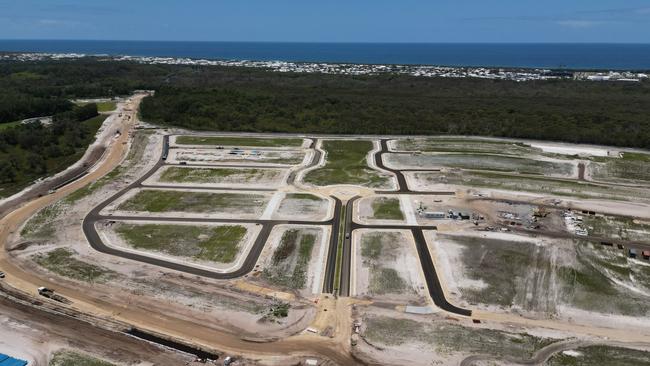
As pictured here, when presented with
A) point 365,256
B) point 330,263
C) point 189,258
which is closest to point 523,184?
point 365,256

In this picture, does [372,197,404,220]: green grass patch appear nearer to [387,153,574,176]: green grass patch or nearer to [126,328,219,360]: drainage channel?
[387,153,574,176]: green grass patch

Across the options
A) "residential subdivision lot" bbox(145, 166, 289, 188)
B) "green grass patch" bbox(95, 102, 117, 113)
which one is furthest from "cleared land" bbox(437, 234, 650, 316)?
"green grass patch" bbox(95, 102, 117, 113)

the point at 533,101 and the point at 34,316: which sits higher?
the point at 533,101

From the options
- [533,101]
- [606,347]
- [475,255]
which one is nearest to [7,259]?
[475,255]

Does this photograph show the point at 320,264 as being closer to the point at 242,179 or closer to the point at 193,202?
the point at 193,202

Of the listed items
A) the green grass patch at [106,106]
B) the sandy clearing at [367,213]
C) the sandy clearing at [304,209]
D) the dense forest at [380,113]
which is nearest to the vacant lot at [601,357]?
the sandy clearing at [367,213]

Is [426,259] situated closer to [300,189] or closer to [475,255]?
[475,255]

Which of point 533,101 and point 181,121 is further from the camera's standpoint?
point 533,101

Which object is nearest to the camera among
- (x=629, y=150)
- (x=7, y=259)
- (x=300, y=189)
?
(x=7, y=259)
